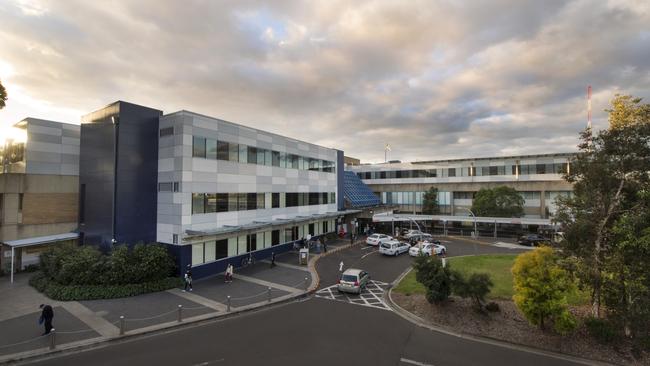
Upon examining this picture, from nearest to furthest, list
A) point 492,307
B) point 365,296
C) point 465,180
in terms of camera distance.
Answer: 1. point 492,307
2. point 365,296
3. point 465,180

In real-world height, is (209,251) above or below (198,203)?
below

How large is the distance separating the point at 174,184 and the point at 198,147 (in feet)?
11.8

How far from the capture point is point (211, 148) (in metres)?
27.4

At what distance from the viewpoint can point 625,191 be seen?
49.9 ft

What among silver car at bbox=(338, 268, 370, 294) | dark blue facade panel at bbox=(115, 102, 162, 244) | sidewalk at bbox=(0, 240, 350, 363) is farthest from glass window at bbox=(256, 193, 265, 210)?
silver car at bbox=(338, 268, 370, 294)

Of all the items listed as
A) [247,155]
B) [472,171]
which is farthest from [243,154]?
[472,171]

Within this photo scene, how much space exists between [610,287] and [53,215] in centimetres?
4088

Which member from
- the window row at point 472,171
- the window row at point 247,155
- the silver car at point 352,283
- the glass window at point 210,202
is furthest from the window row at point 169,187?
the window row at point 472,171

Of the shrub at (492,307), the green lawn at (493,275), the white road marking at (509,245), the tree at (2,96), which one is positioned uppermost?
the tree at (2,96)

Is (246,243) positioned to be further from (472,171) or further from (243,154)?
(472,171)

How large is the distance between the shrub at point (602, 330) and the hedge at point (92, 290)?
25554 mm

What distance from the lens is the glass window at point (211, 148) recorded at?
88.8 ft

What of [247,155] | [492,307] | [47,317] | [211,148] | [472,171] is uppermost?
[472,171]

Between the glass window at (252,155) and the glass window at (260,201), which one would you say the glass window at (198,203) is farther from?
the glass window at (260,201)
